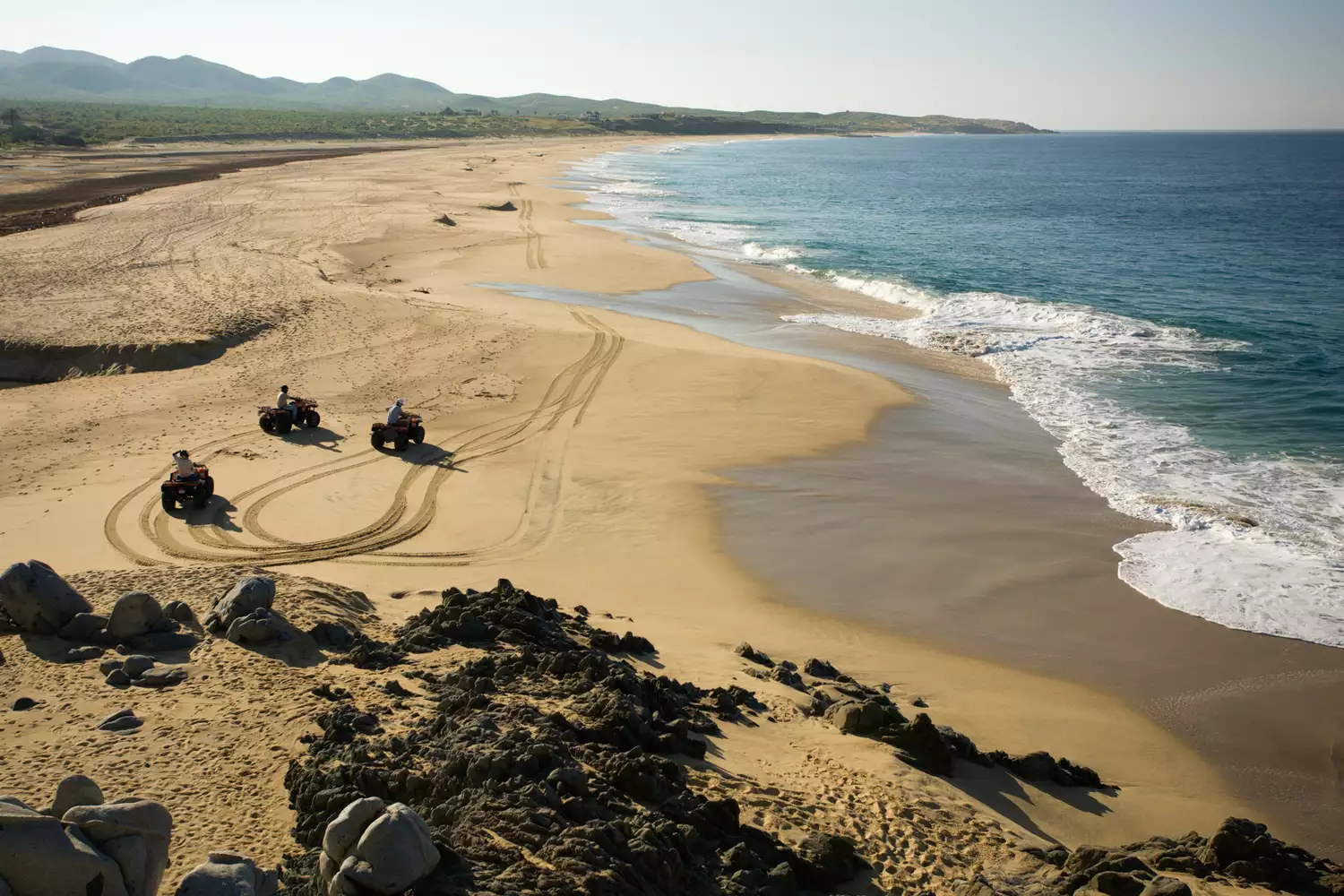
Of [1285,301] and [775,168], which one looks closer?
[1285,301]

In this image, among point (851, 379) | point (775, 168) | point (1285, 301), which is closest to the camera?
point (851, 379)

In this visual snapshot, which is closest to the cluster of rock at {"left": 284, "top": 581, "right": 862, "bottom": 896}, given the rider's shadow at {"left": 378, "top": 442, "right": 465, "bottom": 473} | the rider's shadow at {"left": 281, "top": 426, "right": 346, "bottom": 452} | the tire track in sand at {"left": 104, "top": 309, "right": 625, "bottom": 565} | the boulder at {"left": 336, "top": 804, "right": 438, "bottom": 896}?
the boulder at {"left": 336, "top": 804, "right": 438, "bottom": 896}

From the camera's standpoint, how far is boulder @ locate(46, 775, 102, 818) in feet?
17.1

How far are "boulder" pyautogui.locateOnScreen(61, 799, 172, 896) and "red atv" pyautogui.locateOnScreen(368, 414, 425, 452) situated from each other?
11.1 meters

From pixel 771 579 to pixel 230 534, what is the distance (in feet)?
25.6

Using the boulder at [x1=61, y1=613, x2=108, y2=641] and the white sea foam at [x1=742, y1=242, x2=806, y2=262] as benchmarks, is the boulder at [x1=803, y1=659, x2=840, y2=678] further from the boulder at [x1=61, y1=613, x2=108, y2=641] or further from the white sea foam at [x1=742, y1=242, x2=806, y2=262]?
the white sea foam at [x1=742, y1=242, x2=806, y2=262]

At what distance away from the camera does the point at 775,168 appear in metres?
99.8

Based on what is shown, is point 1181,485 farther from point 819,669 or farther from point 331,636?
point 331,636

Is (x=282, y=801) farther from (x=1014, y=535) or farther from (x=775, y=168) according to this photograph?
(x=775, y=168)

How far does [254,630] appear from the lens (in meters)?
8.58

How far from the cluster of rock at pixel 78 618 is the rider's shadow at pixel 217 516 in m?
4.09

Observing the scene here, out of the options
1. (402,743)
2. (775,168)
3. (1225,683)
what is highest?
(775,168)

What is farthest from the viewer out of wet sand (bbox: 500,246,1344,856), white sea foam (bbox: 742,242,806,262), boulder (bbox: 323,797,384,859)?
white sea foam (bbox: 742,242,806,262)

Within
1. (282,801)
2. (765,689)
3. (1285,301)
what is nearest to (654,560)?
(765,689)
